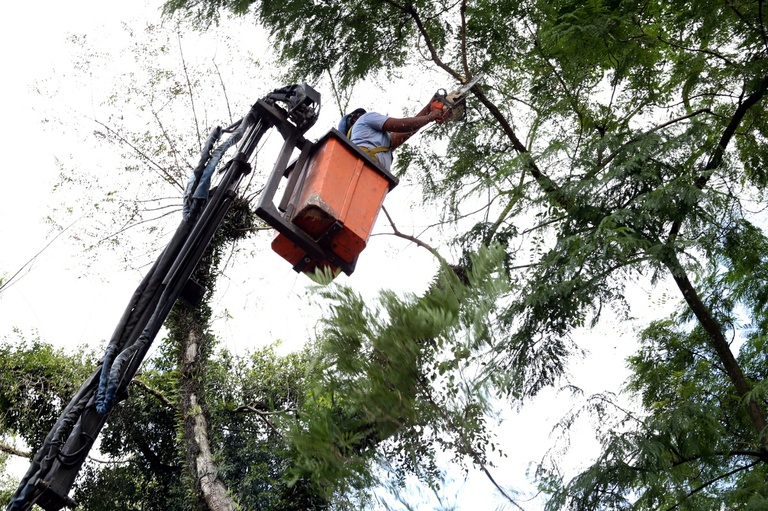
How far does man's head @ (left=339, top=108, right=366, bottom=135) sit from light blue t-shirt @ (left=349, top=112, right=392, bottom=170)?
→ 8.9 inches

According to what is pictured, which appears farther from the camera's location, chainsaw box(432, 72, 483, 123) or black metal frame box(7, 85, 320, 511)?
chainsaw box(432, 72, 483, 123)

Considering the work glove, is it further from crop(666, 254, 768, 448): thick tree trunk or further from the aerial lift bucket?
crop(666, 254, 768, 448): thick tree trunk

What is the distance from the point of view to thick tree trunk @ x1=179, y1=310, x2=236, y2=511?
7891 mm

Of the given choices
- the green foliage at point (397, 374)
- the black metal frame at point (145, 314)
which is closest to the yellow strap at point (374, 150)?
the black metal frame at point (145, 314)

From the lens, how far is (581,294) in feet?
18.3

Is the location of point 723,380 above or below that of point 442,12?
below

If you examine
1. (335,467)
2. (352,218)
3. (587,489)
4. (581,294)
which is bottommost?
(335,467)

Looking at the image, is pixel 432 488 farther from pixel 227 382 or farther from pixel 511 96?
pixel 227 382

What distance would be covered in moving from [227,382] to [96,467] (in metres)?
1.86

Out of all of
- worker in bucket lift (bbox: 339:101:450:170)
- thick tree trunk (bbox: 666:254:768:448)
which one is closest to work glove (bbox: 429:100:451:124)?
worker in bucket lift (bbox: 339:101:450:170)

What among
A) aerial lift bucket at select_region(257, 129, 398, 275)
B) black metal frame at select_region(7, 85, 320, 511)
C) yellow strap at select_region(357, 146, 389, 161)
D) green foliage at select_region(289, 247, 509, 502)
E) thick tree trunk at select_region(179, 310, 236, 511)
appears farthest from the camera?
thick tree trunk at select_region(179, 310, 236, 511)

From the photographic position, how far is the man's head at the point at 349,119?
17.9 feet

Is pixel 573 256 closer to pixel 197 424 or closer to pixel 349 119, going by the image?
pixel 349 119

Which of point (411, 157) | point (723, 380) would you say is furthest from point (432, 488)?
point (411, 157)
